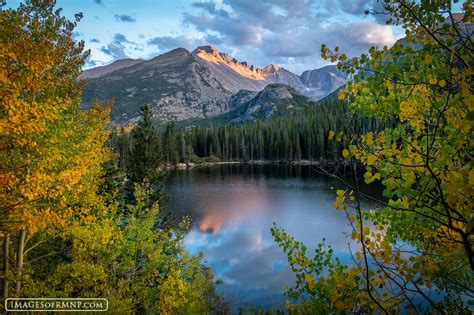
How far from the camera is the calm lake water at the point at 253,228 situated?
1032 inches

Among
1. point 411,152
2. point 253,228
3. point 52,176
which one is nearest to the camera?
point 411,152

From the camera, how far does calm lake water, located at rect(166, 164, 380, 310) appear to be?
26.2m

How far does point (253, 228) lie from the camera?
4219 cm

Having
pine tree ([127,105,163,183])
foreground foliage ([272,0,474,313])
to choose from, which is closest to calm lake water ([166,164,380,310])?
foreground foliage ([272,0,474,313])

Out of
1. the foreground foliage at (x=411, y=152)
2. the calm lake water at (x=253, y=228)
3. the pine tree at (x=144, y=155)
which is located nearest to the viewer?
the foreground foliage at (x=411, y=152)

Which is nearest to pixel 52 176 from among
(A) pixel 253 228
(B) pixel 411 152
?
(B) pixel 411 152

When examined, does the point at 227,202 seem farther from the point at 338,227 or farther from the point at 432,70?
the point at 432,70

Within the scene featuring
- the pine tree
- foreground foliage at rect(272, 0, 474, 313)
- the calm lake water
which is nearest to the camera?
foreground foliage at rect(272, 0, 474, 313)

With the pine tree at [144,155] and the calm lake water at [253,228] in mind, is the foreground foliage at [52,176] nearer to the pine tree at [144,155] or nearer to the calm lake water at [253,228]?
the calm lake water at [253,228]

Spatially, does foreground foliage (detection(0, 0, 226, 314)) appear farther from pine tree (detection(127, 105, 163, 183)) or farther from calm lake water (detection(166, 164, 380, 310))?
pine tree (detection(127, 105, 163, 183))

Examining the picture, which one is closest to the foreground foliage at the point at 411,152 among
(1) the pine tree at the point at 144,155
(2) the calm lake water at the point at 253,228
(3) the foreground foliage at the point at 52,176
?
(3) the foreground foliage at the point at 52,176

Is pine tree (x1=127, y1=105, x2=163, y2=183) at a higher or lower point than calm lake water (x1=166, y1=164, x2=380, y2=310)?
higher

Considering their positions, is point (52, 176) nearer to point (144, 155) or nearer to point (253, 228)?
point (144, 155)

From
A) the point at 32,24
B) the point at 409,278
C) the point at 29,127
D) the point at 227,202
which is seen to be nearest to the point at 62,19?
the point at 32,24
